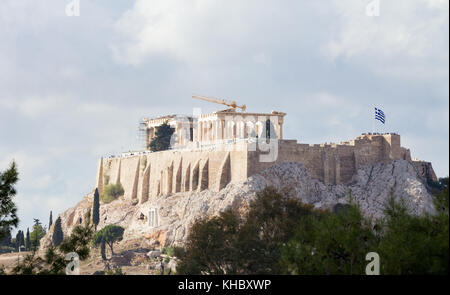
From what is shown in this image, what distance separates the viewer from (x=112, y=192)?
10300cm

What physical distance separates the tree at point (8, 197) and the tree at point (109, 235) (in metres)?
47.1

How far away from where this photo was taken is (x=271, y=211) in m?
53.6

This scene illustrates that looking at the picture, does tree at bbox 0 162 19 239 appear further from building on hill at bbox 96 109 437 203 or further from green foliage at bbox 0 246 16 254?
green foliage at bbox 0 246 16 254

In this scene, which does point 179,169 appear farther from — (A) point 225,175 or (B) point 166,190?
(A) point 225,175

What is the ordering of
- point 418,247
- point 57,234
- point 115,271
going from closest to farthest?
point 418,247 < point 115,271 < point 57,234

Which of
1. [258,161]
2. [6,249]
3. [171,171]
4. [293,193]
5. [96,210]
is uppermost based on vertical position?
[171,171]

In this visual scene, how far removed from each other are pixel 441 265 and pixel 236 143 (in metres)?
49.2

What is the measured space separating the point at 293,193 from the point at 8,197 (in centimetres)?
4028

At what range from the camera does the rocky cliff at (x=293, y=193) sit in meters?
74.3

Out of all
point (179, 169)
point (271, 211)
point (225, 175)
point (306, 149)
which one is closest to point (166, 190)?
point (179, 169)

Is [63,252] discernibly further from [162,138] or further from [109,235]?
[162,138]

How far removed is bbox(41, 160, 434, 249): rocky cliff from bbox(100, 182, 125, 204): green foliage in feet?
51.0

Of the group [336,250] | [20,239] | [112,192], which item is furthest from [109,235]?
[336,250]
